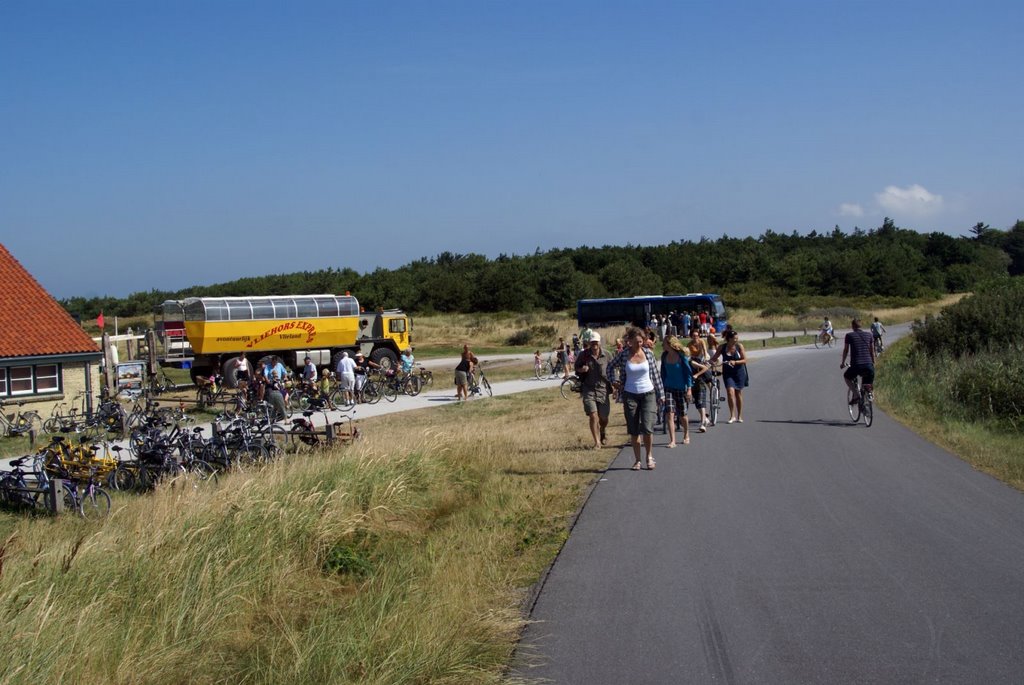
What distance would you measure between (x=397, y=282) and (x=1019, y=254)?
68.3 m

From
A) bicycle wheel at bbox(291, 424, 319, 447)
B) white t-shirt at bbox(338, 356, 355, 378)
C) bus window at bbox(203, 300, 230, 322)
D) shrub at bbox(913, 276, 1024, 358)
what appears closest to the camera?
bicycle wheel at bbox(291, 424, 319, 447)

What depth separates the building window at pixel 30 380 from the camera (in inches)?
994

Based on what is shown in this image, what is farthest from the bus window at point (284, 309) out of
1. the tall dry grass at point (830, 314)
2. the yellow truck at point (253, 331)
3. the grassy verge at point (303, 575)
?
the tall dry grass at point (830, 314)

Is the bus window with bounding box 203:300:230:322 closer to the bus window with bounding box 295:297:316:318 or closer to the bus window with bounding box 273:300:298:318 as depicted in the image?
the bus window with bounding box 273:300:298:318

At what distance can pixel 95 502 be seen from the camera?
13.4 m

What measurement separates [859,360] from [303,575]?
10746mm

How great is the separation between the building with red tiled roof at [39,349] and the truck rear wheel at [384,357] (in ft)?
33.1

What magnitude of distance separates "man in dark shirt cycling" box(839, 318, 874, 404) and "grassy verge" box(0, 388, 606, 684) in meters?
5.68

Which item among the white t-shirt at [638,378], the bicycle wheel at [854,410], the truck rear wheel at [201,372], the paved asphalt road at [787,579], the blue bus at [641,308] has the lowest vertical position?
the paved asphalt road at [787,579]

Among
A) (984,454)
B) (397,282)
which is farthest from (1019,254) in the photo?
(984,454)

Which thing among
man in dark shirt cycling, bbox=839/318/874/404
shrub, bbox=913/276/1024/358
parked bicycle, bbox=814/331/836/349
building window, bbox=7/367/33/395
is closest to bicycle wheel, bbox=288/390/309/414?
building window, bbox=7/367/33/395

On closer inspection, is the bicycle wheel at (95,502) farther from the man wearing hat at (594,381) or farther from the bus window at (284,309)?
the bus window at (284,309)

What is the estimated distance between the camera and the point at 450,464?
1240 centimetres

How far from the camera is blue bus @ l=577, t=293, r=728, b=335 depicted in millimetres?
59375
